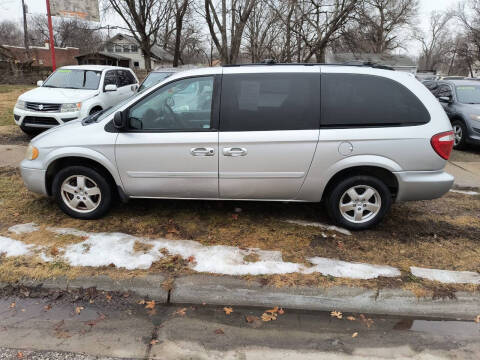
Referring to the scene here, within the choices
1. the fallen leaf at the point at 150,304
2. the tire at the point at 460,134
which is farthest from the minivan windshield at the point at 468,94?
the fallen leaf at the point at 150,304

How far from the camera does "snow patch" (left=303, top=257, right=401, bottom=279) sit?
3.44 m

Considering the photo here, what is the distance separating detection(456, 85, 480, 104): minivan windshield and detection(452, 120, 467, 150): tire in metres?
0.67

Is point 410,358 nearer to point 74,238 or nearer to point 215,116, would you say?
point 215,116

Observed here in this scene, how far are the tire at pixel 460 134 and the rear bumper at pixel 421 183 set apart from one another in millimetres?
6114

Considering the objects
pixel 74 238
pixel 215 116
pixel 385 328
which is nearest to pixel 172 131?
pixel 215 116

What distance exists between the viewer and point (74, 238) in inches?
156

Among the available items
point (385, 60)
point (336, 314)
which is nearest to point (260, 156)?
point (336, 314)

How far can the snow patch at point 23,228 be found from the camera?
4.11m

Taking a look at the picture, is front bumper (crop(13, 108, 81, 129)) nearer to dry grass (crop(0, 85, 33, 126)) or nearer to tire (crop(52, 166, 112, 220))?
dry grass (crop(0, 85, 33, 126))

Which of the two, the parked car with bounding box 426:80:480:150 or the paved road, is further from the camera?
the parked car with bounding box 426:80:480:150

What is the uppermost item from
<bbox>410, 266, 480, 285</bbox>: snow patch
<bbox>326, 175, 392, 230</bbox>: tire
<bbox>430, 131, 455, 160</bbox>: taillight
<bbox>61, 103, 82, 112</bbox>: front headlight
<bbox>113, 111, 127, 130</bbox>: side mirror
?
<bbox>113, 111, 127, 130</bbox>: side mirror

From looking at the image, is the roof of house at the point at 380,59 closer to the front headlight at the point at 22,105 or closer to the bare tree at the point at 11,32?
the front headlight at the point at 22,105

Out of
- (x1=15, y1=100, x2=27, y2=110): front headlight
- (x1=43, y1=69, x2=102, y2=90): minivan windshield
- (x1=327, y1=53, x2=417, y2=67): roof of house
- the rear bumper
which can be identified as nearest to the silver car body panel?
the rear bumper

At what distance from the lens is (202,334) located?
2.77 metres
